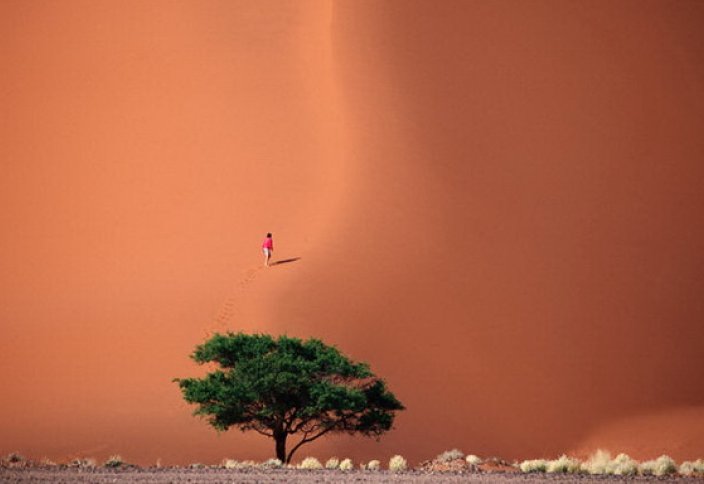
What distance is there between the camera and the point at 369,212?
47.1m

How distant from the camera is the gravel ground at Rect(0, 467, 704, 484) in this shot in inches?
838

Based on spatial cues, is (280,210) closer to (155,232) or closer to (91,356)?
(155,232)

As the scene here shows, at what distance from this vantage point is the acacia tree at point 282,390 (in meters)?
29.9

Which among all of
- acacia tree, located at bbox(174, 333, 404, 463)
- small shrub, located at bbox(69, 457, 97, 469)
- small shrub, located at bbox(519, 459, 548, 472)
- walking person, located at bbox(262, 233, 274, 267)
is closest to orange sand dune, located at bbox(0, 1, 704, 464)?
walking person, located at bbox(262, 233, 274, 267)

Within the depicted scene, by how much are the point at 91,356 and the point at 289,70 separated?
16.8 m

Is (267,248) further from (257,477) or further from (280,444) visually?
(257,477)

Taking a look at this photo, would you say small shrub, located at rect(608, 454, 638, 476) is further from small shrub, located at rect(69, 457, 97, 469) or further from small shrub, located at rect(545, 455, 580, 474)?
small shrub, located at rect(69, 457, 97, 469)

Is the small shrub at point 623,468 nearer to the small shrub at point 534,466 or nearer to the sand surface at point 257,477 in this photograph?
the small shrub at point 534,466

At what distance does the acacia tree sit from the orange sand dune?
493 centimetres

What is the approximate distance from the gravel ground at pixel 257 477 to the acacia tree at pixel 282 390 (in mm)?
5437

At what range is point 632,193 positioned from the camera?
48.5m

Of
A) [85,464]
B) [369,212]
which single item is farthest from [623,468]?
[369,212]

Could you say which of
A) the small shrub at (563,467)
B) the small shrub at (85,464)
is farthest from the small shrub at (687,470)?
the small shrub at (85,464)

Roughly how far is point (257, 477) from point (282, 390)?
812 cm
